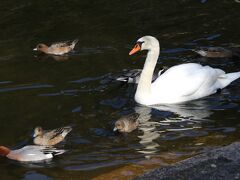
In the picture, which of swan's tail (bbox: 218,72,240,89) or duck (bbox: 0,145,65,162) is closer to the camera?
duck (bbox: 0,145,65,162)

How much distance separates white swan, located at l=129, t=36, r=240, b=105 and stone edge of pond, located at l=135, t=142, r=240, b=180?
3470 mm

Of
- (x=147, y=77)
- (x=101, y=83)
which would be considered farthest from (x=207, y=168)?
(x=101, y=83)

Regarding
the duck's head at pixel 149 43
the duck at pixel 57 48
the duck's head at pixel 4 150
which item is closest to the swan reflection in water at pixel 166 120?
the duck's head at pixel 149 43

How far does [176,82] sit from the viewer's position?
1124 centimetres

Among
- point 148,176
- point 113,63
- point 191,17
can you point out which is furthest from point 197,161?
point 191,17

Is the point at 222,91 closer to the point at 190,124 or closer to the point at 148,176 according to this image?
the point at 190,124

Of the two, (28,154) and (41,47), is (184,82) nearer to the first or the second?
(28,154)

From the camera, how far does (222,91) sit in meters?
11.7

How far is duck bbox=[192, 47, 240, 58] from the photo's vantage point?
41.9 ft

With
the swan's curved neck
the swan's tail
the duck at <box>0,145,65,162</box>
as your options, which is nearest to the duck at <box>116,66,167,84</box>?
the swan's curved neck

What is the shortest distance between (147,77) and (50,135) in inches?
106

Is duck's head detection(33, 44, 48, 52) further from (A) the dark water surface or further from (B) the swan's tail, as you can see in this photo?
(B) the swan's tail

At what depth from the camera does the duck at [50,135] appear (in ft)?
30.7

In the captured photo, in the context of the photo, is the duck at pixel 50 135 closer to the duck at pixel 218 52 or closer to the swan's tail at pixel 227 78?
the swan's tail at pixel 227 78
